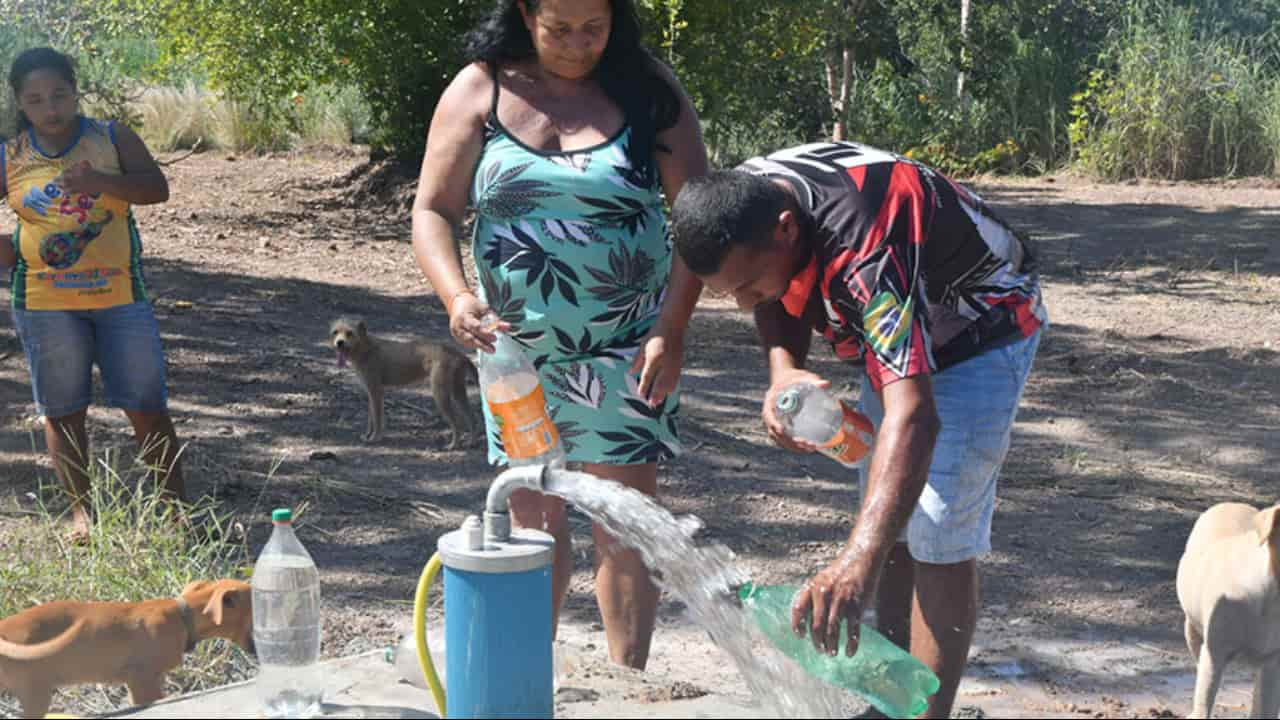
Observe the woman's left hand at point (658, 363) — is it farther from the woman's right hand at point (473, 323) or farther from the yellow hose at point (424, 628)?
the yellow hose at point (424, 628)

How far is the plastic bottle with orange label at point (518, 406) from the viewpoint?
128 inches

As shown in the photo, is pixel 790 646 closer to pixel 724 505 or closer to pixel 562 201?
pixel 562 201

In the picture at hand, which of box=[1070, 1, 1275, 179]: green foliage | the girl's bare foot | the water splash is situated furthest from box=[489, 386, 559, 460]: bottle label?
box=[1070, 1, 1275, 179]: green foliage

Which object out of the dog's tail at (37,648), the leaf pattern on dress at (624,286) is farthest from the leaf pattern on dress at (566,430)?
the dog's tail at (37,648)

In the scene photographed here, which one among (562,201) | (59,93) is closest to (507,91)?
(562,201)

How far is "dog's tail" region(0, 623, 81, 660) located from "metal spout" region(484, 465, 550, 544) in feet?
3.85

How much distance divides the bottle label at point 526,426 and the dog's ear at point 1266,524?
5.45ft

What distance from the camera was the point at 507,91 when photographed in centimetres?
346

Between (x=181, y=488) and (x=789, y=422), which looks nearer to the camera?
(x=789, y=422)

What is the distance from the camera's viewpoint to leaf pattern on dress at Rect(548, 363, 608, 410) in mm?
3436

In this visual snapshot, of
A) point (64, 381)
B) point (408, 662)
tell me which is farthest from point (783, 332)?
point (64, 381)

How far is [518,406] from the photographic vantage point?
3.25 meters

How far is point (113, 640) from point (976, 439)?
1.98m

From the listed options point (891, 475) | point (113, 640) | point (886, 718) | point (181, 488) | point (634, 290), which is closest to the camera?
point (891, 475)
